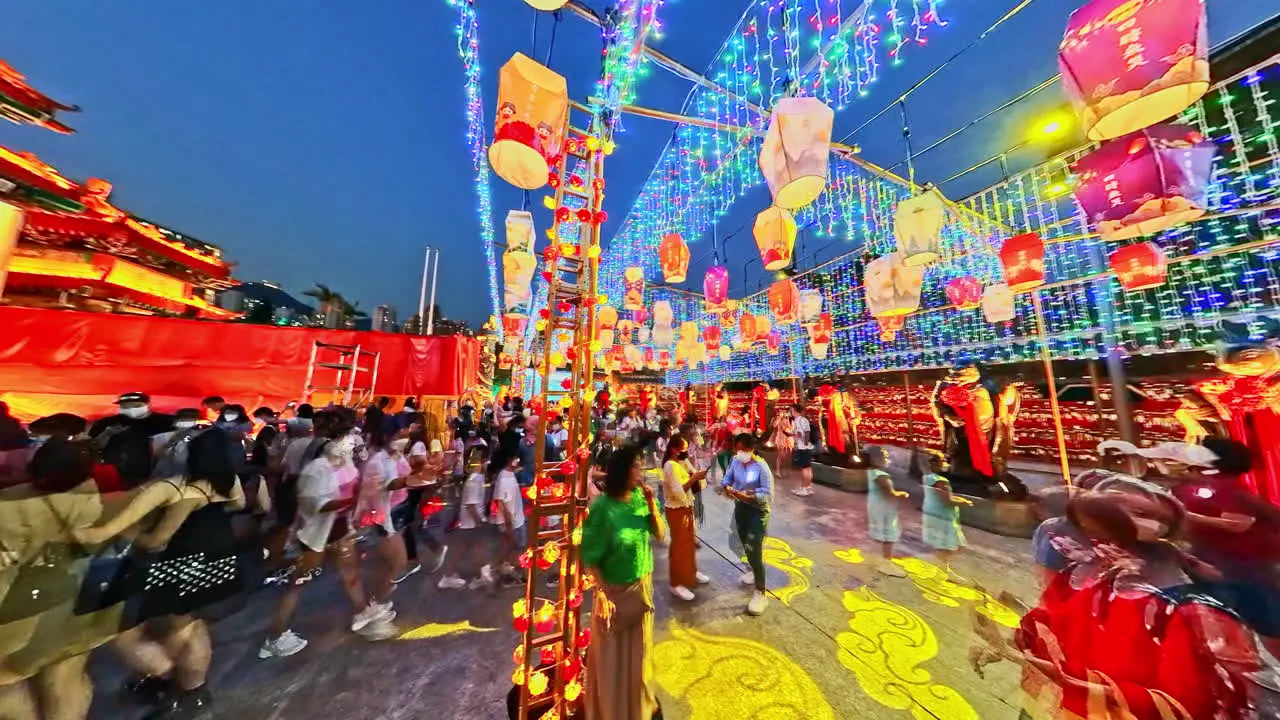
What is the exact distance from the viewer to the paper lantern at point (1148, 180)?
302 cm

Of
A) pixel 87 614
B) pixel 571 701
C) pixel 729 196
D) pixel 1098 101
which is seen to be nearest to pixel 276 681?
pixel 87 614

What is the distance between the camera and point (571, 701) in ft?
6.88

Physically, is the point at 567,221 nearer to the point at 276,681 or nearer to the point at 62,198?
the point at 276,681

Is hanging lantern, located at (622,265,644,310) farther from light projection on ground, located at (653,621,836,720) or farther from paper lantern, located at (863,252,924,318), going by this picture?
light projection on ground, located at (653,621,836,720)

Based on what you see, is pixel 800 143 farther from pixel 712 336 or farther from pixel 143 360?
pixel 712 336

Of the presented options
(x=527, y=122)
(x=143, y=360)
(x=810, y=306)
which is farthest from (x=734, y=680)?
(x=143, y=360)

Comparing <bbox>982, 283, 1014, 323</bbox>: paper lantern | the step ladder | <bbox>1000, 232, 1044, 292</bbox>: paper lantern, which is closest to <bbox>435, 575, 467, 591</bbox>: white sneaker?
the step ladder

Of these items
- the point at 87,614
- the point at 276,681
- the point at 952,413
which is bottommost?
the point at 276,681

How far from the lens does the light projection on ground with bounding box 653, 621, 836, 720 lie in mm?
→ 2363

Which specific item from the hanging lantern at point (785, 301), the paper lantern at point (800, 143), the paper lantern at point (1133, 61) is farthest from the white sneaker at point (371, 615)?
the hanging lantern at point (785, 301)

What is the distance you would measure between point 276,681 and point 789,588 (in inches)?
167

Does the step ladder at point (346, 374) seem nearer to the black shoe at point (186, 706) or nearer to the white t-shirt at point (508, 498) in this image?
the white t-shirt at point (508, 498)

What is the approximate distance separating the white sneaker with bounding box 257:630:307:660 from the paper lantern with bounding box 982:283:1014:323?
9.90 metres

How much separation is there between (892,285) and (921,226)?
4.75 ft
